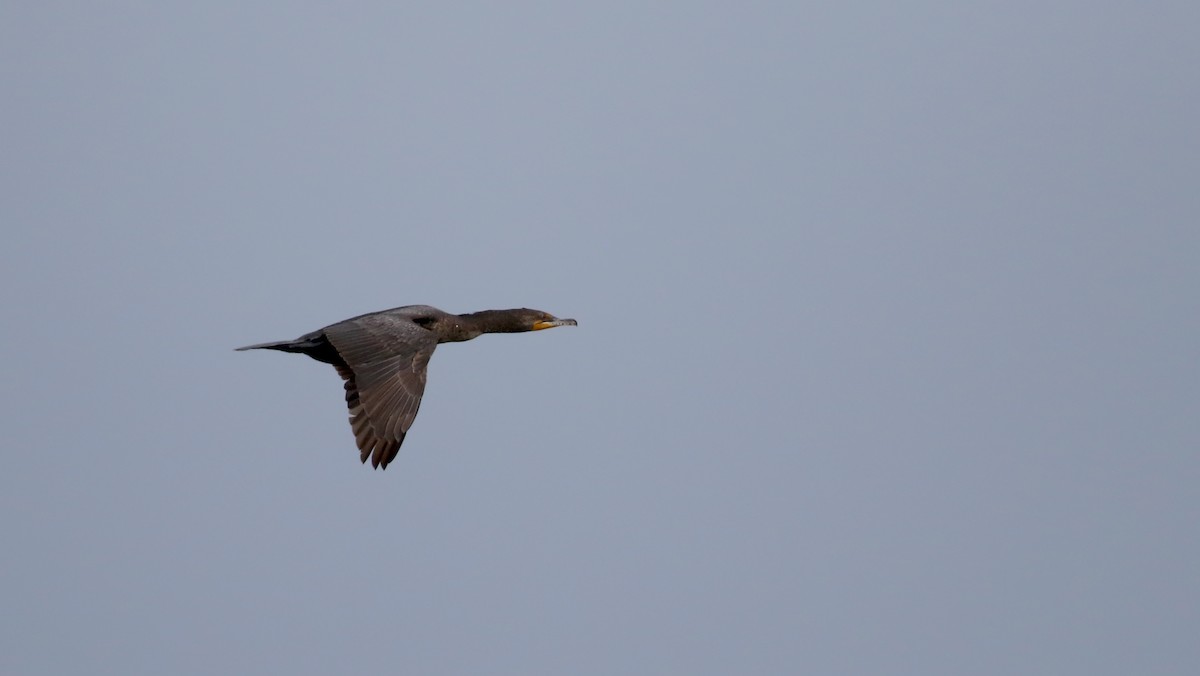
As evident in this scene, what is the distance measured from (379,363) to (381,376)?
170mm

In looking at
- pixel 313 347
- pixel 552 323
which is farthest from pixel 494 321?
pixel 313 347

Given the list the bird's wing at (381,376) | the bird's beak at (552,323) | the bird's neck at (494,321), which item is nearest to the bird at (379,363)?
the bird's wing at (381,376)

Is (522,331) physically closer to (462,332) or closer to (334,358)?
(462,332)

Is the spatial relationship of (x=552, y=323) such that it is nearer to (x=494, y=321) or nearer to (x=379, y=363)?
(x=494, y=321)

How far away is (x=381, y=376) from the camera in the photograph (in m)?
17.4

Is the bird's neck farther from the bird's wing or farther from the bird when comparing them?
the bird's wing

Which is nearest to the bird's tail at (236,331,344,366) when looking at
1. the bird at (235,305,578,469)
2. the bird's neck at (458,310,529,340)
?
the bird at (235,305,578,469)

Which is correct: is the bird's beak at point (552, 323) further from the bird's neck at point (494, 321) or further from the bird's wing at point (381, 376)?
the bird's wing at point (381, 376)

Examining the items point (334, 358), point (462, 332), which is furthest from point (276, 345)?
point (462, 332)

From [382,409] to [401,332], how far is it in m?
1.12

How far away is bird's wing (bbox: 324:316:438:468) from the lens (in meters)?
17.1

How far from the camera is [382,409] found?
17203 mm

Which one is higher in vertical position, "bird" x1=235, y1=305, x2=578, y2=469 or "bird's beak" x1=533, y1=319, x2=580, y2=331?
"bird's beak" x1=533, y1=319, x2=580, y2=331

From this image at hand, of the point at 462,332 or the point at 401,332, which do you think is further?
the point at 462,332
